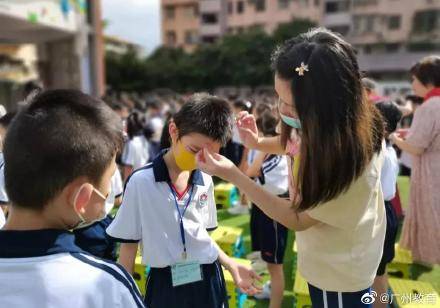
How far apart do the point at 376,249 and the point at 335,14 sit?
114 feet

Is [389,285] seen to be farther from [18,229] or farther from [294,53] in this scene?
[18,229]

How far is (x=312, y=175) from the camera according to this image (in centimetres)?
131

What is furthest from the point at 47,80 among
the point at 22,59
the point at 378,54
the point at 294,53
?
the point at 378,54

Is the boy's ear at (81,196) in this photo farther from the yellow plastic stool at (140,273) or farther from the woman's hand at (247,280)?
the yellow plastic stool at (140,273)

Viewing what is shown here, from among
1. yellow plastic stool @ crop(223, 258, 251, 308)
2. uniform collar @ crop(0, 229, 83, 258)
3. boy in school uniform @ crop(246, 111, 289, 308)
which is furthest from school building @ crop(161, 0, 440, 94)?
uniform collar @ crop(0, 229, 83, 258)

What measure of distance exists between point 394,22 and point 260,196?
3367cm

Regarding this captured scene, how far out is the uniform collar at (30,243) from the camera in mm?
831

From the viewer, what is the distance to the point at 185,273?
1.70 meters

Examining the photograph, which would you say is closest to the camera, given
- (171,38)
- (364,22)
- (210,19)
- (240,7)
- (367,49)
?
(367,49)

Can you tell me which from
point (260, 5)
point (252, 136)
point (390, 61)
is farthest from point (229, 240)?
point (260, 5)

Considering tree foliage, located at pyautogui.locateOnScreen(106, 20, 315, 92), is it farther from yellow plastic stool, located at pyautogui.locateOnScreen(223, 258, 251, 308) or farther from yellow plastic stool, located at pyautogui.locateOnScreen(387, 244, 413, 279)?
yellow plastic stool, located at pyautogui.locateOnScreen(223, 258, 251, 308)

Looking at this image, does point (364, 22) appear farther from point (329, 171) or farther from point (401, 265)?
point (329, 171)

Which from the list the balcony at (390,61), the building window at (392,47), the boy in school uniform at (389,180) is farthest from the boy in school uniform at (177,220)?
the building window at (392,47)

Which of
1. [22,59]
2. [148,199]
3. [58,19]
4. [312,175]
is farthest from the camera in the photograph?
[22,59]
